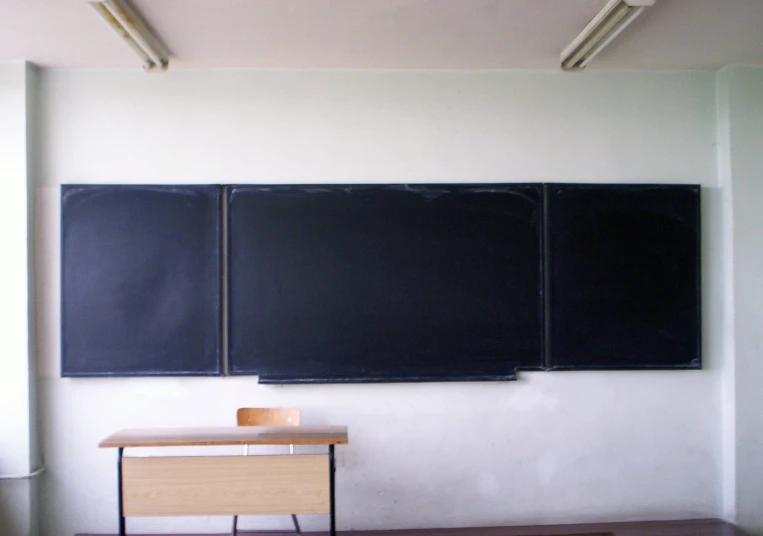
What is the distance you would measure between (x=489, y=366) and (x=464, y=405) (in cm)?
28

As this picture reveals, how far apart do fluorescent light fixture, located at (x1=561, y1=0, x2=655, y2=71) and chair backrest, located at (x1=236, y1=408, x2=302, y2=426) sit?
2.51 meters

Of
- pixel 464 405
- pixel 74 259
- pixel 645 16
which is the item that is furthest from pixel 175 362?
pixel 645 16

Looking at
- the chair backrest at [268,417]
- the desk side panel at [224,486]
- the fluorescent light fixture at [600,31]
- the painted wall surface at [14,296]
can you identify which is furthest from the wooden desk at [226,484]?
the fluorescent light fixture at [600,31]

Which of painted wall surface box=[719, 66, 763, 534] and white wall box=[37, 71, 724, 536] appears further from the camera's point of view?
painted wall surface box=[719, 66, 763, 534]

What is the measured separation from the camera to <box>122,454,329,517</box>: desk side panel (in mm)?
2736

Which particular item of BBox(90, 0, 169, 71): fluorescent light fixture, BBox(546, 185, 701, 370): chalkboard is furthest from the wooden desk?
BBox(90, 0, 169, 71): fluorescent light fixture

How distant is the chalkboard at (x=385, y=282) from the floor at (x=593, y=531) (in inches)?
35.1

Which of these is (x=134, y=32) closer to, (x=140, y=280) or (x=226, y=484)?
(x=140, y=280)

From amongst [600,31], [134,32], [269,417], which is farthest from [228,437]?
[600,31]

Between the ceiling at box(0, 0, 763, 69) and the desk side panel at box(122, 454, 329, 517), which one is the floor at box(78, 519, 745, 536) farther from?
the ceiling at box(0, 0, 763, 69)

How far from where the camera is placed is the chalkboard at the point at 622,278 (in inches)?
136

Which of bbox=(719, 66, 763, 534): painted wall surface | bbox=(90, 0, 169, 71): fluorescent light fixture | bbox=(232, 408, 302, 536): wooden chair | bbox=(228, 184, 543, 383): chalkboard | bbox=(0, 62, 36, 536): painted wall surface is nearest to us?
bbox=(90, 0, 169, 71): fluorescent light fixture

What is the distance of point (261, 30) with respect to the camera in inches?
115

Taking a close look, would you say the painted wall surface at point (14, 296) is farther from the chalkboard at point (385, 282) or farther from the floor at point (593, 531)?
the floor at point (593, 531)
